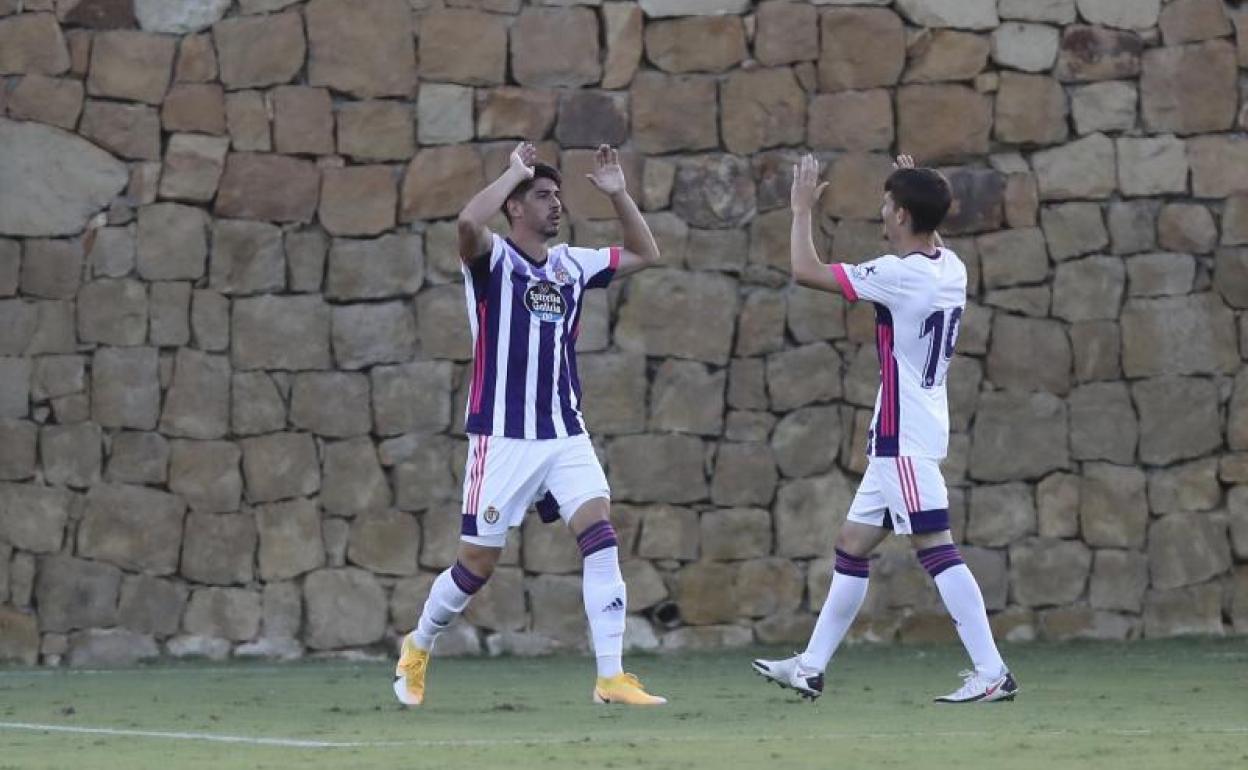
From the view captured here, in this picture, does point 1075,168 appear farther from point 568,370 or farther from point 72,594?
point 72,594

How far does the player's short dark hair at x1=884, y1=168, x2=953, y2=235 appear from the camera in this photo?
8562 millimetres

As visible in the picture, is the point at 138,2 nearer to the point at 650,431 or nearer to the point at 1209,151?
the point at 650,431

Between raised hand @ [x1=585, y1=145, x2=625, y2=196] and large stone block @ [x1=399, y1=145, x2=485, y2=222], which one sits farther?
large stone block @ [x1=399, y1=145, x2=485, y2=222]

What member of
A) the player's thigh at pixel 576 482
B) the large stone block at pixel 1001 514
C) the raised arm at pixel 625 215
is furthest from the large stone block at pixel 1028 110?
the player's thigh at pixel 576 482

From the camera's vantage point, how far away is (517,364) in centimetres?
865

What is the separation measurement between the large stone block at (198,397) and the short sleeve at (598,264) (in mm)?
3446

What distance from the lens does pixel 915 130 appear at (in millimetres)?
12156

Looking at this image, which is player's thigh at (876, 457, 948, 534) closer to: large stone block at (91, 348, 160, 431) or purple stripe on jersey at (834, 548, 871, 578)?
purple stripe on jersey at (834, 548, 871, 578)

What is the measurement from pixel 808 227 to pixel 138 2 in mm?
4667

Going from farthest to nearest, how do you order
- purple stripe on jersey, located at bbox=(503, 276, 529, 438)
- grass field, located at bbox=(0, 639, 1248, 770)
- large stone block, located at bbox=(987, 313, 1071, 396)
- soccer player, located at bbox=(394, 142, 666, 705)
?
large stone block, located at bbox=(987, 313, 1071, 396), purple stripe on jersey, located at bbox=(503, 276, 529, 438), soccer player, located at bbox=(394, 142, 666, 705), grass field, located at bbox=(0, 639, 1248, 770)

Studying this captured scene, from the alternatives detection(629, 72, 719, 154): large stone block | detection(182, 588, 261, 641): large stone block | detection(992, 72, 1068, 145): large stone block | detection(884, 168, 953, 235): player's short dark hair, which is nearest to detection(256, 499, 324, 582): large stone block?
detection(182, 588, 261, 641): large stone block

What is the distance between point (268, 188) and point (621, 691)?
14.1 feet

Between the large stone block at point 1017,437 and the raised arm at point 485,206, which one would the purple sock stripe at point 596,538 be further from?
the large stone block at point 1017,437

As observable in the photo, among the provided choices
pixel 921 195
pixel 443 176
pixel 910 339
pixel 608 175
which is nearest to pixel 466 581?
pixel 608 175
